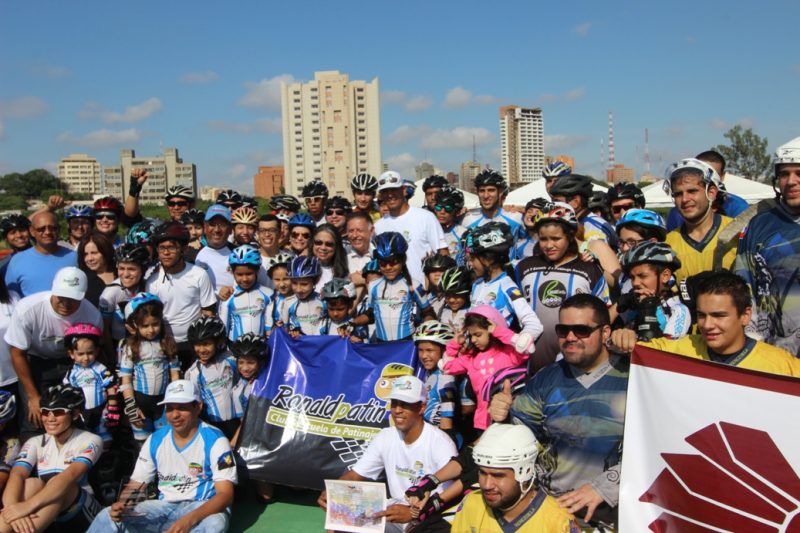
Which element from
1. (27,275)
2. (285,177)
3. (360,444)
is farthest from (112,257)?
(285,177)

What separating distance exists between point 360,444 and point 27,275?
416cm

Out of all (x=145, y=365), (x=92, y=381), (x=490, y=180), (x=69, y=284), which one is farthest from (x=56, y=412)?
(x=490, y=180)

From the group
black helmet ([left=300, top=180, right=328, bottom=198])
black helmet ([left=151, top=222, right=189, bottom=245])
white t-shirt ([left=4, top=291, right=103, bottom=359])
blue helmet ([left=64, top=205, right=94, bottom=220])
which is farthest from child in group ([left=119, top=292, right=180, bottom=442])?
black helmet ([left=300, top=180, right=328, bottom=198])

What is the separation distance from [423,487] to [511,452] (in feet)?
4.16

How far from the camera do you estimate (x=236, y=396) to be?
708cm

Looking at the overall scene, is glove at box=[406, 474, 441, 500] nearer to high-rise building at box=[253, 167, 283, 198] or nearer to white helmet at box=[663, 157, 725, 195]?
white helmet at box=[663, 157, 725, 195]

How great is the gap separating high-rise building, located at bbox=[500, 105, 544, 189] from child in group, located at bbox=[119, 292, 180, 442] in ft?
397

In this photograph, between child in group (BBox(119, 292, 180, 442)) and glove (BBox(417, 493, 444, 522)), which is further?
child in group (BBox(119, 292, 180, 442))

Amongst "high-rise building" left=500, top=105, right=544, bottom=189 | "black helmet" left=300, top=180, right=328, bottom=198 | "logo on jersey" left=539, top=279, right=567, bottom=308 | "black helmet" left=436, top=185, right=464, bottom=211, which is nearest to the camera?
"logo on jersey" left=539, top=279, right=567, bottom=308

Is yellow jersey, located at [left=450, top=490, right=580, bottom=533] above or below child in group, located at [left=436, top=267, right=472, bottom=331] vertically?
below

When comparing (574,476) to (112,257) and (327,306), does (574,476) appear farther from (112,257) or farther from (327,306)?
(112,257)

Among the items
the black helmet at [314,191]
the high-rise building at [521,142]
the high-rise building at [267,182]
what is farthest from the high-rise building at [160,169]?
the black helmet at [314,191]

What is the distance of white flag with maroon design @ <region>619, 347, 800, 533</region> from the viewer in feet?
11.6

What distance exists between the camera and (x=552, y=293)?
5.82 metres
